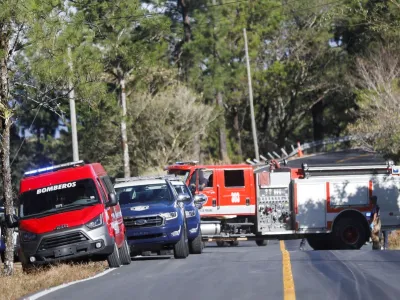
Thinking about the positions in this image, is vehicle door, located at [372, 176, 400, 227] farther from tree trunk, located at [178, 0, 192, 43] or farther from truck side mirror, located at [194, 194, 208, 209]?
tree trunk, located at [178, 0, 192, 43]

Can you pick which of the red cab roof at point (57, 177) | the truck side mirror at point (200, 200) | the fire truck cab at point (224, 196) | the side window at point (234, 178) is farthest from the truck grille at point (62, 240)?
the side window at point (234, 178)

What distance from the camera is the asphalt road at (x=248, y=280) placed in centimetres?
1252

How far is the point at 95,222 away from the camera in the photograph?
18469 mm

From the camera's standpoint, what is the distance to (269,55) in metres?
67.8

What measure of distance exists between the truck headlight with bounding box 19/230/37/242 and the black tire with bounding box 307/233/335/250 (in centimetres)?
1057

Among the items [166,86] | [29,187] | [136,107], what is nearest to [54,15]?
[29,187]

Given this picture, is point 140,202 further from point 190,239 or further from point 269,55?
point 269,55

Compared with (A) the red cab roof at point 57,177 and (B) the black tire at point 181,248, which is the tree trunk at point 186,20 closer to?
(B) the black tire at point 181,248

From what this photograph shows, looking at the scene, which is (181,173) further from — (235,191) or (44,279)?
(44,279)

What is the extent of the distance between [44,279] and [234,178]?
41.8ft

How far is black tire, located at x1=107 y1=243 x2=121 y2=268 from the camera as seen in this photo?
18812 millimetres

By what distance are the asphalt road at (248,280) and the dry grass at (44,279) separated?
486mm

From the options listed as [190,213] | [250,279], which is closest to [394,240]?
[190,213]

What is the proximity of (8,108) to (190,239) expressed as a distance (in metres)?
6.35
